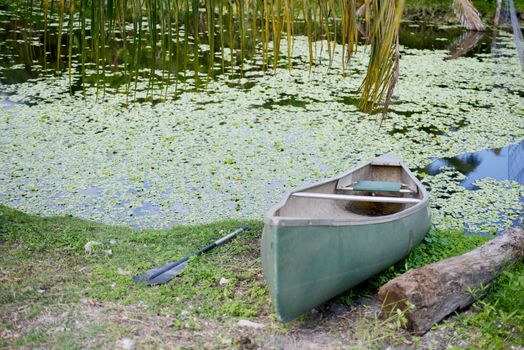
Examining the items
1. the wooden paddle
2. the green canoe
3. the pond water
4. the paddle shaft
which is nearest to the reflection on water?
the pond water

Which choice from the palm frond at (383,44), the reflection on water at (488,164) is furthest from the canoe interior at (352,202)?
the palm frond at (383,44)

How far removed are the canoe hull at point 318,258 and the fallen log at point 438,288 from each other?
8.0 inches

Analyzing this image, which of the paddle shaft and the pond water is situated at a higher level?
the pond water

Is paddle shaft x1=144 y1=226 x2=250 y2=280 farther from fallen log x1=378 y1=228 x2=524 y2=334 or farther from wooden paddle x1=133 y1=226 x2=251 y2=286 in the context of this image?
fallen log x1=378 y1=228 x2=524 y2=334

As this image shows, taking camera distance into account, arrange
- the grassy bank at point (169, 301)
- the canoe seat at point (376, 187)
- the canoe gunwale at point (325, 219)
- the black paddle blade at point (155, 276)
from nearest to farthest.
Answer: the canoe gunwale at point (325, 219)
the grassy bank at point (169, 301)
the black paddle blade at point (155, 276)
the canoe seat at point (376, 187)

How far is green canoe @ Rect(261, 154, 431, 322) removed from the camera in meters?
2.38

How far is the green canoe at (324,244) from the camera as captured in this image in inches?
93.7

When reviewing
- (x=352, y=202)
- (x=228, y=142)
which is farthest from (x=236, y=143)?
Answer: (x=352, y=202)

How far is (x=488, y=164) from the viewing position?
533cm

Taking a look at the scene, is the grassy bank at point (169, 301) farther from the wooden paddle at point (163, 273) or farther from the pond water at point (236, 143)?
the pond water at point (236, 143)

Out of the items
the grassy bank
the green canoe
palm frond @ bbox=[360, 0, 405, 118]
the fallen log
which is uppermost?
palm frond @ bbox=[360, 0, 405, 118]

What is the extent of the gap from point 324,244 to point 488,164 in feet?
11.1

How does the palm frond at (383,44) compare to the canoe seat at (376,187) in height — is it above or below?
above

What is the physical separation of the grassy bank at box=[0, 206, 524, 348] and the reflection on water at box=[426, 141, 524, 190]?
158 centimetres
